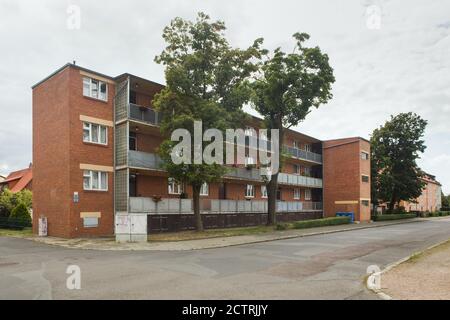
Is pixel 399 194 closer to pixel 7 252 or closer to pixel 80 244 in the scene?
pixel 80 244

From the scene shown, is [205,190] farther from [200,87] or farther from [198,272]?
[198,272]

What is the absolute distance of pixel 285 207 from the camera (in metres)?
39.2

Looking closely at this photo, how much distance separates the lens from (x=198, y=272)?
11562 mm

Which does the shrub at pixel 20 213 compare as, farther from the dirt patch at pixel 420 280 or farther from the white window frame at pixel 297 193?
the white window frame at pixel 297 193

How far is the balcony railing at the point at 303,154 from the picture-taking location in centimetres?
4264

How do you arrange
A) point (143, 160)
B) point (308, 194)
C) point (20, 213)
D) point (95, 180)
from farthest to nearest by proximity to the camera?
point (308, 194) < point (20, 213) < point (143, 160) < point (95, 180)

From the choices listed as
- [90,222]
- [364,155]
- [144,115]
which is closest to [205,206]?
[144,115]

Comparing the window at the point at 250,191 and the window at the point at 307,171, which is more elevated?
the window at the point at 307,171

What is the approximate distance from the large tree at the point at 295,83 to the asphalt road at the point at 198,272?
14768 mm

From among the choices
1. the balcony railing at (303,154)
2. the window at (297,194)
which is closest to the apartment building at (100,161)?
the balcony railing at (303,154)

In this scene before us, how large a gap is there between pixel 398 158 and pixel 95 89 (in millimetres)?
43299

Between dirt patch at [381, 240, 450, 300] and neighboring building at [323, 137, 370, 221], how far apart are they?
3280 cm
